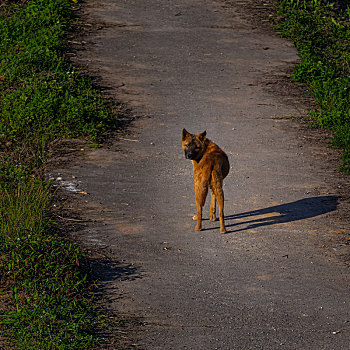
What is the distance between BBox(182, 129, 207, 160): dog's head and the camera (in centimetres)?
702

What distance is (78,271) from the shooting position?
6297 mm

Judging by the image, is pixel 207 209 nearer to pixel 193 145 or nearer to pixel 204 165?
pixel 204 165

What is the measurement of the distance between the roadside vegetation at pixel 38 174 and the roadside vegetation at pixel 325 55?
11.2 feet

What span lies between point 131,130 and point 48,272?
4.46 m

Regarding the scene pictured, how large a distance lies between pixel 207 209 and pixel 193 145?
4.03 feet

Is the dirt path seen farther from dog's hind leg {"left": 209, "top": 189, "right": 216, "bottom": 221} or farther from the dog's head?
the dog's head

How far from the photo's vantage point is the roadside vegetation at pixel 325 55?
10633mm

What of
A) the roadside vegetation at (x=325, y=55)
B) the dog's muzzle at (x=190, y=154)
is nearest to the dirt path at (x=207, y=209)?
the roadside vegetation at (x=325, y=55)

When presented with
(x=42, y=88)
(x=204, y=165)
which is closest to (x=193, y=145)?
(x=204, y=165)

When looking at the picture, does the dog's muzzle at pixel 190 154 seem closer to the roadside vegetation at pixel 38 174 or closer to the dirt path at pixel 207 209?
the dirt path at pixel 207 209

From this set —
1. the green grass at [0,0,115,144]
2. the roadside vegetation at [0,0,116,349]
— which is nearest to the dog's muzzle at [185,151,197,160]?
the roadside vegetation at [0,0,116,349]

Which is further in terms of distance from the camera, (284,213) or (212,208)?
(284,213)

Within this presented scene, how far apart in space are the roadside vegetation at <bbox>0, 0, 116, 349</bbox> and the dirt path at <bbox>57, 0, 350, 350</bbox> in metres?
0.41

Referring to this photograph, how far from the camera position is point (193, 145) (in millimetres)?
7027
